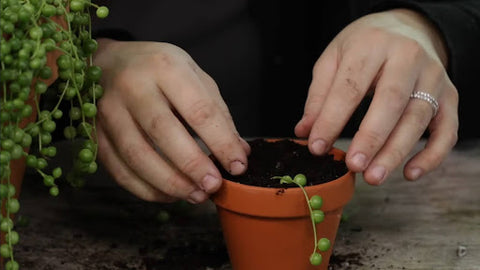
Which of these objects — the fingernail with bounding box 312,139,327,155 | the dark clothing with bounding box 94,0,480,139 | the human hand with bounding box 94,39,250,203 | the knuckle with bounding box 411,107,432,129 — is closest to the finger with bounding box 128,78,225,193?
the human hand with bounding box 94,39,250,203

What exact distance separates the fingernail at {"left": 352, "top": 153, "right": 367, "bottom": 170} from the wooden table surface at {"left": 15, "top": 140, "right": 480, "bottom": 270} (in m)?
0.17

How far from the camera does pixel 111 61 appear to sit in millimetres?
947

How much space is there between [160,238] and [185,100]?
0.27 metres

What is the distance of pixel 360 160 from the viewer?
860mm

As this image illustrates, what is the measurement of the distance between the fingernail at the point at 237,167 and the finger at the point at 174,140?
0.02 m

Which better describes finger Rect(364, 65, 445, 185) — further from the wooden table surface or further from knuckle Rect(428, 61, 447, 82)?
the wooden table surface

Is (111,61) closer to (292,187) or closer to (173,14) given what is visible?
(292,187)

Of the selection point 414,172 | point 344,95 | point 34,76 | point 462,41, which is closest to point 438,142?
point 414,172

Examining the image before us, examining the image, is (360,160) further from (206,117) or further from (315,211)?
(206,117)

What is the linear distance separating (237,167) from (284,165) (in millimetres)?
87

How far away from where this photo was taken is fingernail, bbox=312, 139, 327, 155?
35.6 inches

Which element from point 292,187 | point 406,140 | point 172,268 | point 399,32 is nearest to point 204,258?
point 172,268

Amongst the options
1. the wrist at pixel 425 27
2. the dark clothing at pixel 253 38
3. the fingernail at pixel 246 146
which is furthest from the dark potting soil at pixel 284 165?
the dark clothing at pixel 253 38

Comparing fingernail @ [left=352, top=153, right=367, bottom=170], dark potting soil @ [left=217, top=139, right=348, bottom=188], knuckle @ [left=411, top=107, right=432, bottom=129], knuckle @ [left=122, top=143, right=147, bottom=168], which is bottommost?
dark potting soil @ [left=217, top=139, right=348, bottom=188]
